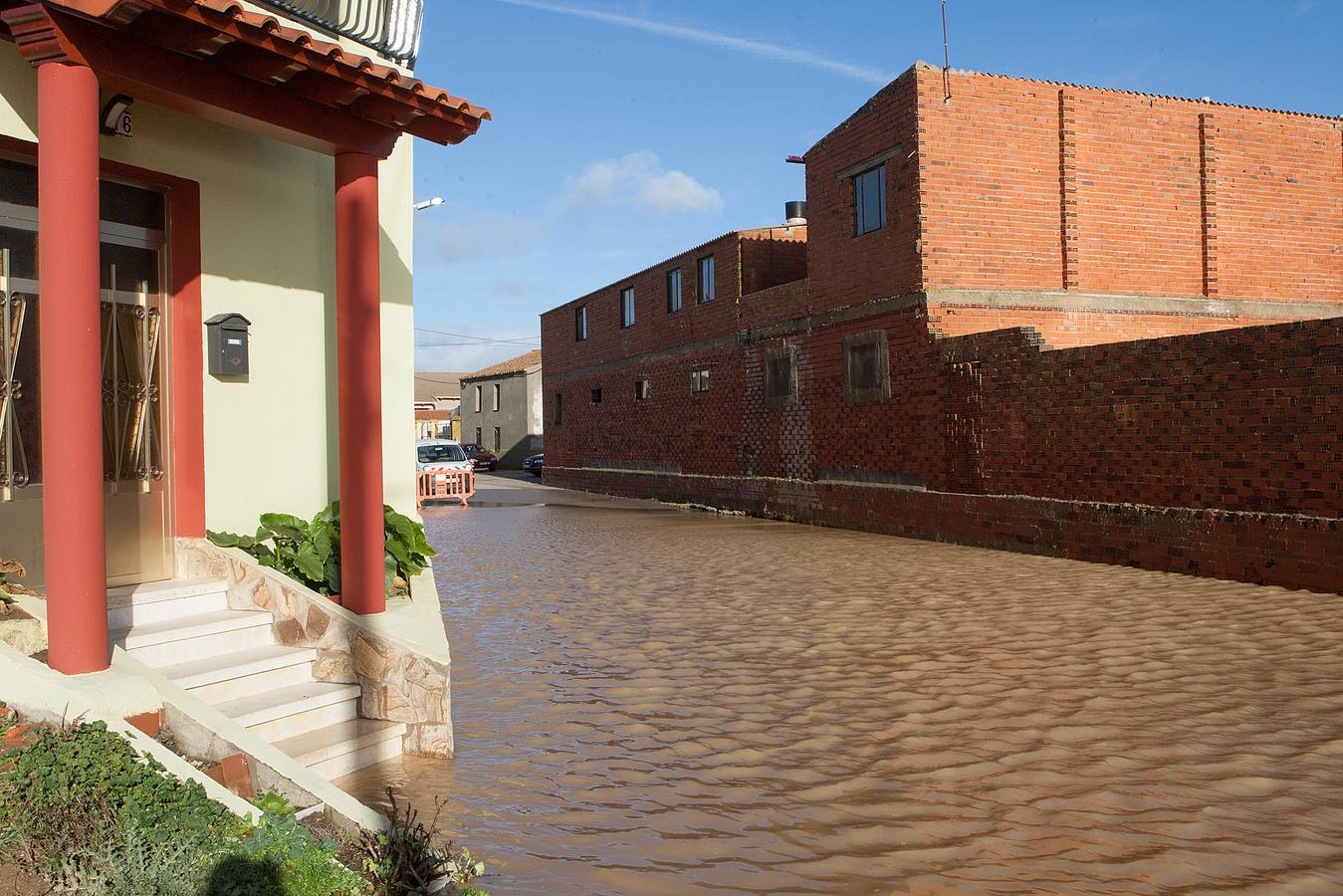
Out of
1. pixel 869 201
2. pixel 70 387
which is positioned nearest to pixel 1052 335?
pixel 869 201

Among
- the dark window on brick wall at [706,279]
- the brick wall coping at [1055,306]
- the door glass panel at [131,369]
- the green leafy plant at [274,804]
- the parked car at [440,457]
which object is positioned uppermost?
the dark window on brick wall at [706,279]

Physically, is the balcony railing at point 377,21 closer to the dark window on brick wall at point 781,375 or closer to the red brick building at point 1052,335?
the red brick building at point 1052,335

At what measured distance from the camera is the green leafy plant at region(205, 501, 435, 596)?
6578mm

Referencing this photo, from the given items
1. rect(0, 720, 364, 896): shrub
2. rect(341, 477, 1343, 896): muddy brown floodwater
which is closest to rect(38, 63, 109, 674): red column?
rect(0, 720, 364, 896): shrub

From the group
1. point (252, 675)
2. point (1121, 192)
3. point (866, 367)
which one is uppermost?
point (1121, 192)

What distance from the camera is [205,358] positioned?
6.58 meters

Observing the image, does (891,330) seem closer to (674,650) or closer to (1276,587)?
(1276,587)

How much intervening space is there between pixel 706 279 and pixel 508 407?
2773 cm

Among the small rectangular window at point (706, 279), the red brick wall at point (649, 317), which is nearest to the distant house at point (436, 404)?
the red brick wall at point (649, 317)

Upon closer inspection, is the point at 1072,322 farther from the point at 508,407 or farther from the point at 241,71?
the point at 508,407

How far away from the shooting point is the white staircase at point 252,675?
5285mm

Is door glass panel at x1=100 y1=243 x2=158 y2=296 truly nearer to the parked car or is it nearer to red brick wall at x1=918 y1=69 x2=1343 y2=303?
red brick wall at x1=918 y1=69 x2=1343 y2=303

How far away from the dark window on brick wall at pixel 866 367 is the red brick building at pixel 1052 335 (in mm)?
52

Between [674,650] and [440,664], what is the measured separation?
3020mm
